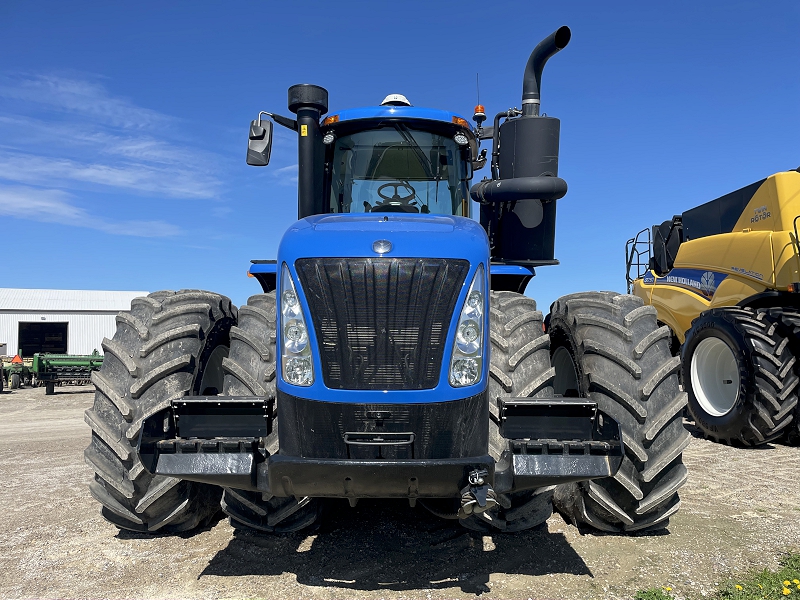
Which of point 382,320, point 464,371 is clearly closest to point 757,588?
point 464,371

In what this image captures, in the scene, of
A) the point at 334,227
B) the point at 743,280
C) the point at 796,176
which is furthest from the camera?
the point at 743,280

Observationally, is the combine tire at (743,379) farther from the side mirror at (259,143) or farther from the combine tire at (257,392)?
the side mirror at (259,143)

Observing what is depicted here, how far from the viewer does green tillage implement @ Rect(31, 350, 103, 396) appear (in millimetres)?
17438

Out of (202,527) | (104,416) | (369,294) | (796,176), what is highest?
(796,176)

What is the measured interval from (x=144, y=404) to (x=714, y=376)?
7.11 m

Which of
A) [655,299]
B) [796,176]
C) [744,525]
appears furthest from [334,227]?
[655,299]

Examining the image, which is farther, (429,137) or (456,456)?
(429,137)

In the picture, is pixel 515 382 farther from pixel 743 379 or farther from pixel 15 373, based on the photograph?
pixel 15 373

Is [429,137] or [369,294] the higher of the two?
[429,137]

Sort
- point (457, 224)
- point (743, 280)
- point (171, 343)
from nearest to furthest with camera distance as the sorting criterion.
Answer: point (457, 224)
point (171, 343)
point (743, 280)

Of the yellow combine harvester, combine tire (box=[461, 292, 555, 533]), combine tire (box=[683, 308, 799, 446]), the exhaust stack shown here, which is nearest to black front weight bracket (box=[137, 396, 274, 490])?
combine tire (box=[461, 292, 555, 533])

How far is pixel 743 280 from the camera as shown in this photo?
8023mm

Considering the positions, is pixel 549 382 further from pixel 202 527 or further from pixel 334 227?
pixel 202 527

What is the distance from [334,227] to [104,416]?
178 cm
